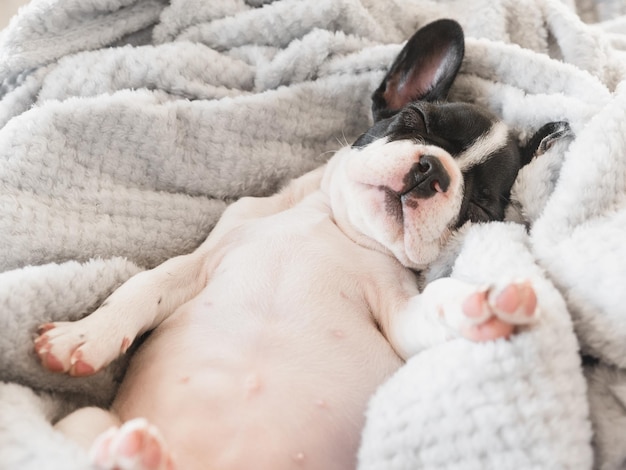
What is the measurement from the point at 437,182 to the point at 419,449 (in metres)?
0.54

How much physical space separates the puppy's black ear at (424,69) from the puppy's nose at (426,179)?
42cm

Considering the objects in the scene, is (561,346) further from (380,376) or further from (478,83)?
(478,83)

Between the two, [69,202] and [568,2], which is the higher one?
[69,202]

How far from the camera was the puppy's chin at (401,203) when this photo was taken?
1.20 meters

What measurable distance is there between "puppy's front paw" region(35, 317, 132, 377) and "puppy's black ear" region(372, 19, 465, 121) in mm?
920

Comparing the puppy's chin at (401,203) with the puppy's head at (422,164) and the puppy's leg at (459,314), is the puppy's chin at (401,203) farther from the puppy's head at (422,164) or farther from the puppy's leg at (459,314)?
the puppy's leg at (459,314)

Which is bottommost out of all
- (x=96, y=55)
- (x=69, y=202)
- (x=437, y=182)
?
(x=437, y=182)

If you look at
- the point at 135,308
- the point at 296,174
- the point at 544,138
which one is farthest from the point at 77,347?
the point at 544,138

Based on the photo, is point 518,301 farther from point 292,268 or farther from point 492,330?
point 292,268

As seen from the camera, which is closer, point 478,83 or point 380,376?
point 380,376

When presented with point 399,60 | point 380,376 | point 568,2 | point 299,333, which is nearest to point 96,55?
point 399,60

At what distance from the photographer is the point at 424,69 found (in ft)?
5.19

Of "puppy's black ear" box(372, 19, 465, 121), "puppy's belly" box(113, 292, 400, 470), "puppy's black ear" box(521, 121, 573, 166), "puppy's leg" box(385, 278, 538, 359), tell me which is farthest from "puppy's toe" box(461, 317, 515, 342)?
"puppy's black ear" box(372, 19, 465, 121)

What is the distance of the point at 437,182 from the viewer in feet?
3.89
